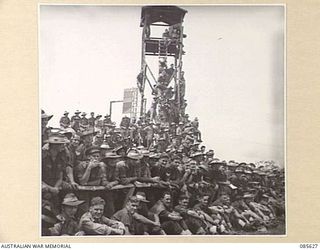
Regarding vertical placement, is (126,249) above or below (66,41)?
below

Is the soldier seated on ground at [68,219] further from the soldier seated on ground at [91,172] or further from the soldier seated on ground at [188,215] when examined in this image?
the soldier seated on ground at [188,215]

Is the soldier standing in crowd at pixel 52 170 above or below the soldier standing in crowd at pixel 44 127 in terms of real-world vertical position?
below

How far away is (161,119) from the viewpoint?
3.03 ft

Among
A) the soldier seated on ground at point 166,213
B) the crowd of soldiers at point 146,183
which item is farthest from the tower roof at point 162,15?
the soldier seated on ground at point 166,213

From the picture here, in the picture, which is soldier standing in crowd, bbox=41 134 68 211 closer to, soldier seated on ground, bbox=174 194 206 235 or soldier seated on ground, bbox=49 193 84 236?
soldier seated on ground, bbox=49 193 84 236

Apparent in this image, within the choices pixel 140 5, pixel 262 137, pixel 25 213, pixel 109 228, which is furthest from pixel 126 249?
pixel 140 5

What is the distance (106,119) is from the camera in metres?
0.92

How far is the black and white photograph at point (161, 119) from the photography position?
917mm

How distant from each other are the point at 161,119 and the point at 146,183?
0.32ft

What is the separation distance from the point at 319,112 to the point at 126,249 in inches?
13.9

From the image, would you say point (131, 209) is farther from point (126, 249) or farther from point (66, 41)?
point (66, 41)

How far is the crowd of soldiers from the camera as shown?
917 millimetres

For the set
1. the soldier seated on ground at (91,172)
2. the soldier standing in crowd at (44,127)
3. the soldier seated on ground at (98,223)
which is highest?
the soldier standing in crowd at (44,127)

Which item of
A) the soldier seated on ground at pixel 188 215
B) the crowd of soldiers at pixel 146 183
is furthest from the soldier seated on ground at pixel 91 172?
the soldier seated on ground at pixel 188 215
